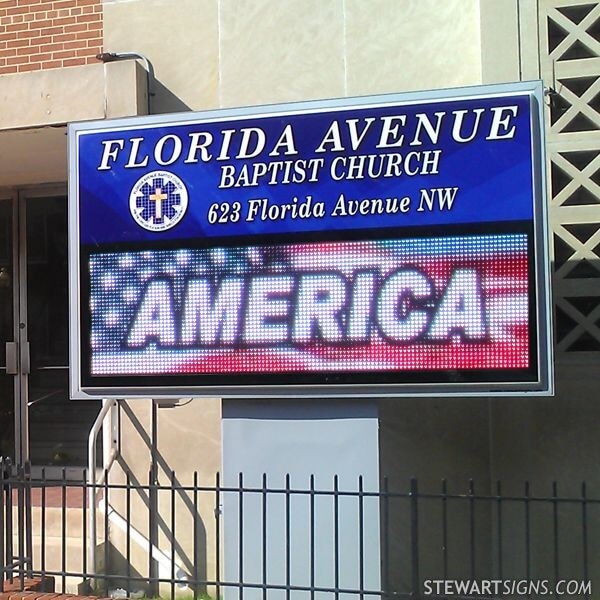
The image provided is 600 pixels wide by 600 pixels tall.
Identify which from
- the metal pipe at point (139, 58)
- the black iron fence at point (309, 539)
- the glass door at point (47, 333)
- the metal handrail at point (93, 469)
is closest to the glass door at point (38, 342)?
the glass door at point (47, 333)

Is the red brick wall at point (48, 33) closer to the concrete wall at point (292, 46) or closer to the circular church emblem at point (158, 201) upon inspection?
the concrete wall at point (292, 46)

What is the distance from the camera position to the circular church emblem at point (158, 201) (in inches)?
208

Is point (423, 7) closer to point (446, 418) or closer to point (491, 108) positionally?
point (491, 108)

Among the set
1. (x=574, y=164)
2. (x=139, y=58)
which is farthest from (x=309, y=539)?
(x=139, y=58)

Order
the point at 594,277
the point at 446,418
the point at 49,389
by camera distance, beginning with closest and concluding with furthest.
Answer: the point at 594,277 → the point at 446,418 → the point at 49,389

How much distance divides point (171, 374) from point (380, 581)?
5.86 feet

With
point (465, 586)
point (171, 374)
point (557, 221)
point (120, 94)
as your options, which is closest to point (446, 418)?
point (465, 586)

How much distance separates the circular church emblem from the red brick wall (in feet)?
8.31

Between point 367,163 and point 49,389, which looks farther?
point 49,389

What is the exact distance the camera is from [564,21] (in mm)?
6141

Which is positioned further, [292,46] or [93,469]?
[292,46]

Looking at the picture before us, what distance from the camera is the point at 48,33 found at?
7.43m

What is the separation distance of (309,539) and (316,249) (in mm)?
1761

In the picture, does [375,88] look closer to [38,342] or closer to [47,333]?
[47,333]
